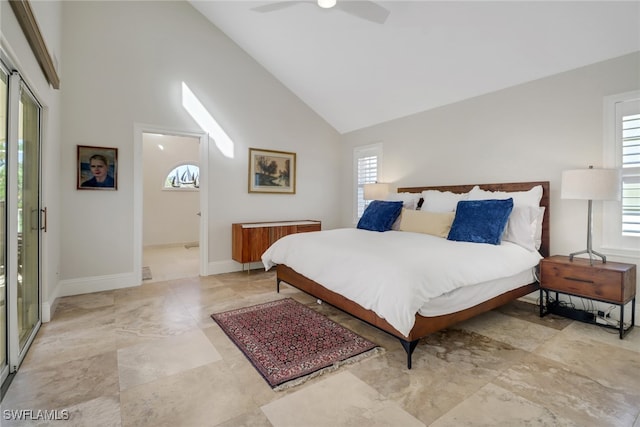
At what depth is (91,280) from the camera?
3.85 meters

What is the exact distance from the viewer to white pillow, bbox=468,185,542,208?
3275mm

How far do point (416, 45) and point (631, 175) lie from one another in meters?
2.51

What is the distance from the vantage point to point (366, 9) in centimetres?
265

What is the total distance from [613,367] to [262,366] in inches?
96.7

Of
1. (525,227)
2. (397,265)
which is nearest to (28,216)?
(397,265)

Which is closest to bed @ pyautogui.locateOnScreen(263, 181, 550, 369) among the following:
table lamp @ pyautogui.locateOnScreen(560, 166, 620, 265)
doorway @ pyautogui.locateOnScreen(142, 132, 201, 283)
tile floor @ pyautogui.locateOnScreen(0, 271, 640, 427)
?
tile floor @ pyautogui.locateOnScreen(0, 271, 640, 427)

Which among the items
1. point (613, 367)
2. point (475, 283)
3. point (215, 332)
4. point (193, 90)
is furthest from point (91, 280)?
point (613, 367)

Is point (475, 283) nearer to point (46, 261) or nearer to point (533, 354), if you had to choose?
point (533, 354)

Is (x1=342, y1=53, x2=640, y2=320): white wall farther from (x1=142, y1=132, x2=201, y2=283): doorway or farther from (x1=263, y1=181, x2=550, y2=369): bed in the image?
(x1=142, y1=132, x2=201, y2=283): doorway

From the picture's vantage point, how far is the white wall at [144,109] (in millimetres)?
3750

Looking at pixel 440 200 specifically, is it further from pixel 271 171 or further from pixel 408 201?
pixel 271 171

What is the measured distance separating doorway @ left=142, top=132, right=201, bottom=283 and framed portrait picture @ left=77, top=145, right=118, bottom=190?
3.01 m

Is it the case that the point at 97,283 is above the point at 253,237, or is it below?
below

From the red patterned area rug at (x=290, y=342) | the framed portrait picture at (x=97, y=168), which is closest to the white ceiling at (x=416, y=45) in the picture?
the framed portrait picture at (x=97, y=168)
